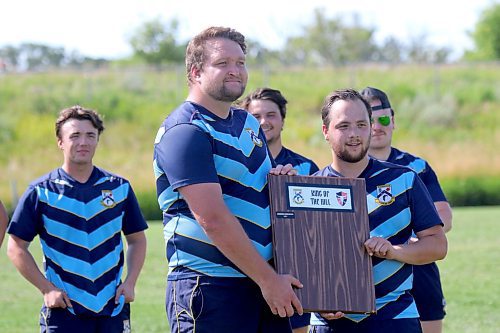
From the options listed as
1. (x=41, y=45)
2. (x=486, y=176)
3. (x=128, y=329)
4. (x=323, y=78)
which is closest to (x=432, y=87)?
(x=323, y=78)

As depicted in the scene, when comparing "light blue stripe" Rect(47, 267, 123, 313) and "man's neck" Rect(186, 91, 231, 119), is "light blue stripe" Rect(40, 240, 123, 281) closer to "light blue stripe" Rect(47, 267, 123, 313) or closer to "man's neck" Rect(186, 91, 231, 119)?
"light blue stripe" Rect(47, 267, 123, 313)

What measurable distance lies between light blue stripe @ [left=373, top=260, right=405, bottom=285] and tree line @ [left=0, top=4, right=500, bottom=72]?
59621 mm

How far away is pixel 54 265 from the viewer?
6.22 metres

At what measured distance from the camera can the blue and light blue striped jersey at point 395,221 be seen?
4.82 metres

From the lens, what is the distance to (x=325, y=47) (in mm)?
76938

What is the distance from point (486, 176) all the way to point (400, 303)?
1275 inches

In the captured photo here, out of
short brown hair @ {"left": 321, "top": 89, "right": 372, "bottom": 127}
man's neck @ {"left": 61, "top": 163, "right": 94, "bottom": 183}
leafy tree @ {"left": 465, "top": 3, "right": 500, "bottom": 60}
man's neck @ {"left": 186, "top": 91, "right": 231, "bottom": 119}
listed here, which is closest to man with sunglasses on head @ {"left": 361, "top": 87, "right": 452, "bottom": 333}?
short brown hair @ {"left": 321, "top": 89, "right": 372, "bottom": 127}

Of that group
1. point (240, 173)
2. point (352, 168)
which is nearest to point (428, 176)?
point (352, 168)

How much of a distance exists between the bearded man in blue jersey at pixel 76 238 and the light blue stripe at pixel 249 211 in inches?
82.7

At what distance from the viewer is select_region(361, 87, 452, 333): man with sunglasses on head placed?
20.8 feet

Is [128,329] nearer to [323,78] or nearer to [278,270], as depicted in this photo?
[278,270]

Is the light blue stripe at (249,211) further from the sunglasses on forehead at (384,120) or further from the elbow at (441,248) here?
the sunglasses on forehead at (384,120)

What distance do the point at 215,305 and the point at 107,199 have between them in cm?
224

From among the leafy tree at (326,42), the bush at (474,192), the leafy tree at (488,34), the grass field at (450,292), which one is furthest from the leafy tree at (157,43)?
the grass field at (450,292)
